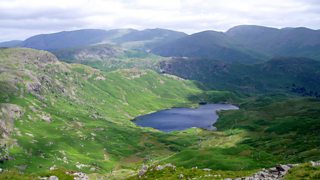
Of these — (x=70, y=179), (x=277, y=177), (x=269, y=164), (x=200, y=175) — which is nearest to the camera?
(x=277, y=177)

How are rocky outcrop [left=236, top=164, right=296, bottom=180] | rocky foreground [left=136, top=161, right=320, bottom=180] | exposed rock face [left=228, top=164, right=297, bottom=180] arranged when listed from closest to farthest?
exposed rock face [left=228, top=164, right=297, bottom=180], rocky outcrop [left=236, top=164, right=296, bottom=180], rocky foreground [left=136, top=161, right=320, bottom=180]

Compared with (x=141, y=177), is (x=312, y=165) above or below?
above

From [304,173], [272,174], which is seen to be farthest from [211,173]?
[304,173]

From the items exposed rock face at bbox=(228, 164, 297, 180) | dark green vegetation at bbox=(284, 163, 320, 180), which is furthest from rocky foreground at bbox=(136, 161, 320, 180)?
dark green vegetation at bbox=(284, 163, 320, 180)

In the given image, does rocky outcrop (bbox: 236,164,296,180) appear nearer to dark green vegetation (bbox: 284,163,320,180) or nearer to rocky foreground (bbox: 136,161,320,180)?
rocky foreground (bbox: 136,161,320,180)

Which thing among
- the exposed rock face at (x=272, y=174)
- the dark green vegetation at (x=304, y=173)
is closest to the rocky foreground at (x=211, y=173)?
the exposed rock face at (x=272, y=174)

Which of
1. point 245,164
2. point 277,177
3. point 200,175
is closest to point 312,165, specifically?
point 277,177

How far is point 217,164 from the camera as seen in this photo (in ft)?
643

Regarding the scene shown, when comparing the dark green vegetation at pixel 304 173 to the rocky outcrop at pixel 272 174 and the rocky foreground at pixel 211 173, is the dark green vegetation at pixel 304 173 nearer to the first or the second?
the rocky foreground at pixel 211 173

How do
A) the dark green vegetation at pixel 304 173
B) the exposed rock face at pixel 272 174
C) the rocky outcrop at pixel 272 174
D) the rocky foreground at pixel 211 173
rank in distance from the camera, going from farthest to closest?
the rocky foreground at pixel 211 173 < the rocky outcrop at pixel 272 174 < the exposed rock face at pixel 272 174 < the dark green vegetation at pixel 304 173

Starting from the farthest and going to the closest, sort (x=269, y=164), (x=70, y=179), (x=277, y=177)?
(x=269, y=164), (x=70, y=179), (x=277, y=177)

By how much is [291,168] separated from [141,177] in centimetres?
4149

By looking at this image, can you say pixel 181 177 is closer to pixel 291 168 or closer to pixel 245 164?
pixel 291 168

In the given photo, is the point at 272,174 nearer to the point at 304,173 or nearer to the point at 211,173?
the point at 304,173
